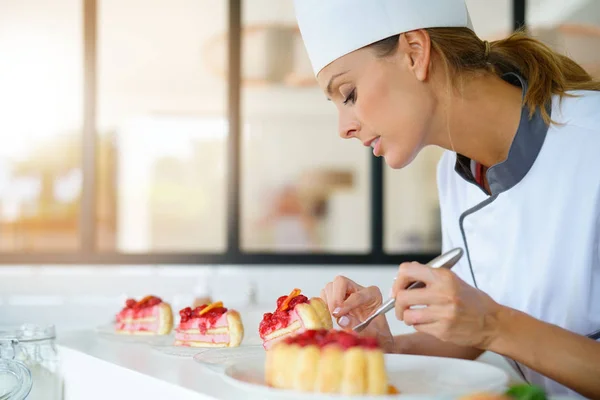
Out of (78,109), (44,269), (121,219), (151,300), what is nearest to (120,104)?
(78,109)

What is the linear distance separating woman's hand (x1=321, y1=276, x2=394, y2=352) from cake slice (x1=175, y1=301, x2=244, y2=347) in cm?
17

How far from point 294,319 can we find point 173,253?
8.10ft

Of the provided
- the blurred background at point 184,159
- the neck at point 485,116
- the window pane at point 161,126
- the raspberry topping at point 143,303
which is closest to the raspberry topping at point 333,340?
the neck at point 485,116

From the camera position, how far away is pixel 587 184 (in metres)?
1.25

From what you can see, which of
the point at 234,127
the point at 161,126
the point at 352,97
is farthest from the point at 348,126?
the point at 161,126

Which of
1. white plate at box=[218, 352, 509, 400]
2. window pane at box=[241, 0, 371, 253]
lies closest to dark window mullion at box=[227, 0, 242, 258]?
window pane at box=[241, 0, 371, 253]

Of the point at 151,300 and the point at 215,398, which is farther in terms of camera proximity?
the point at 151,300

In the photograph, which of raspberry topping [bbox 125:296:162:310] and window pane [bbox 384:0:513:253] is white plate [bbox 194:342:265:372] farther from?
window pane [bbox 384:0:513:253]

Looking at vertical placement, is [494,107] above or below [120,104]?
below

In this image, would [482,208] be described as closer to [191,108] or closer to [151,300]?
[151,300]

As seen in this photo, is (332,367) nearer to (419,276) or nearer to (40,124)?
(419,276)

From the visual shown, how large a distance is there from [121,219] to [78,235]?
318 millimetres

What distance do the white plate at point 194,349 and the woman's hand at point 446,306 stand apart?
0.96 ft

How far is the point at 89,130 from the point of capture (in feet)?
11.7
